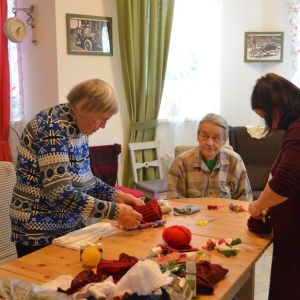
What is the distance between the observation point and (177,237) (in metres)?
1.59

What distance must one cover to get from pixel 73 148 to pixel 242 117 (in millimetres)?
3255

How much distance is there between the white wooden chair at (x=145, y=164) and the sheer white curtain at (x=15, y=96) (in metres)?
1.04

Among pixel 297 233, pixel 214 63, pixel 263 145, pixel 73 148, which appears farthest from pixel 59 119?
pixel 214 63

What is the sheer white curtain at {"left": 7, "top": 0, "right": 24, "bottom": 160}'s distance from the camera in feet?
12.2

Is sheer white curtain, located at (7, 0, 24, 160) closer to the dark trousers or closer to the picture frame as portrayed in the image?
the picture frame

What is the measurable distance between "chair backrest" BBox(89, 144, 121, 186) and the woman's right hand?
1.94m

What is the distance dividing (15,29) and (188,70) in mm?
1781

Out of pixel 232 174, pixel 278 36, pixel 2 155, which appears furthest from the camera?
pixel 278 36

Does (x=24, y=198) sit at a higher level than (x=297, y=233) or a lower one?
higher

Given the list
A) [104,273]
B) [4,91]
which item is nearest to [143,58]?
[4,91]

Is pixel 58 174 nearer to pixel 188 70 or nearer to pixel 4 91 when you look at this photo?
pixel 4 91

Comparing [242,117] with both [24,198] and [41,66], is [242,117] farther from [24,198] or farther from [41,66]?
[24,198]

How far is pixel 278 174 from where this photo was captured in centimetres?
147

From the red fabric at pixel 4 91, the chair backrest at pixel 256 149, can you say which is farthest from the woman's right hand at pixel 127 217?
the chair backrest at pixel 256 149
